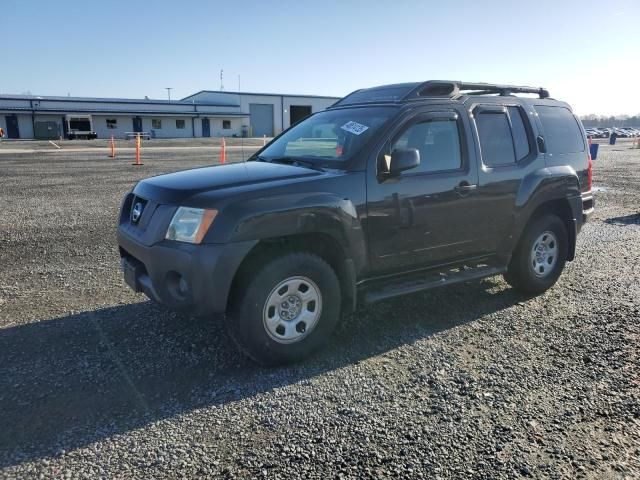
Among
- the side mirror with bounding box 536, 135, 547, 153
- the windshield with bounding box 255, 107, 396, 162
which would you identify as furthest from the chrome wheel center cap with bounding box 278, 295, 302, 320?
the side mirror with bounding box 536, 135, 547, 153

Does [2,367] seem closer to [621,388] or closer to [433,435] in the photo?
[433,435]

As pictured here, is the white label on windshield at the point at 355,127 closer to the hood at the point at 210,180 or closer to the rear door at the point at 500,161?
the hood at the point at 210,180

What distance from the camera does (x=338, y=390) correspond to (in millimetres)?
3471

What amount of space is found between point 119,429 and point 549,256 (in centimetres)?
460

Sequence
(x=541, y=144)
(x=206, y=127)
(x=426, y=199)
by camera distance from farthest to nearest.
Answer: (x=206, y=127)
(x=541, y=144)
(x=426, y=199)

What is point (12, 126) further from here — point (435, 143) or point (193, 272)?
point (193, 272)

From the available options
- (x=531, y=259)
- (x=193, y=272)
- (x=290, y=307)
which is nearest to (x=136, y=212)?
(x=193, y=272)

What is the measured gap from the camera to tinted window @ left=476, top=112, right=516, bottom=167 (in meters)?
4.82

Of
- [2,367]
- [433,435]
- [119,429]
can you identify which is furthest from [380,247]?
[2,367]

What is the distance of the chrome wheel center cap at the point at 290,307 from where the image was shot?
3.75m

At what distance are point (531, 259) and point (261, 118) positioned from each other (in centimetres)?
7239

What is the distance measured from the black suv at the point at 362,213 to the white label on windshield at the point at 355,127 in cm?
2

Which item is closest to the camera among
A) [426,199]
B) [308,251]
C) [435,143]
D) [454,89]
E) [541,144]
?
[308,251]

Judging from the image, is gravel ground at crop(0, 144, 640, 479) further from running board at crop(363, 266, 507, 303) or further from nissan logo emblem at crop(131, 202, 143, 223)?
nissan logo emblem at crop(131, 202, 143, 223)
